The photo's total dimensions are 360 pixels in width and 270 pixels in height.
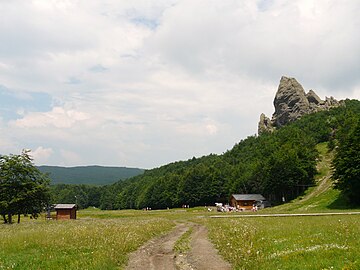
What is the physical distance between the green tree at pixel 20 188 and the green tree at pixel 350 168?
179ft

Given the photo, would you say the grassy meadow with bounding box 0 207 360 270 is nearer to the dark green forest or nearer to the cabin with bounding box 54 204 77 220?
the dark green forest

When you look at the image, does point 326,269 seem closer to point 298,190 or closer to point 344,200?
point 344,200

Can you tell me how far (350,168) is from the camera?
68.1 metres

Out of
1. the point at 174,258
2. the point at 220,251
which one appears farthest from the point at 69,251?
the point at 220,251

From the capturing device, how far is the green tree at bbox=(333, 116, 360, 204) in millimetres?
67562

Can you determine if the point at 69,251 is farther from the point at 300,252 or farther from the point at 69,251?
the point at 300,252

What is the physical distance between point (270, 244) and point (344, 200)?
6184 centimetres

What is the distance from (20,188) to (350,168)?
193ft

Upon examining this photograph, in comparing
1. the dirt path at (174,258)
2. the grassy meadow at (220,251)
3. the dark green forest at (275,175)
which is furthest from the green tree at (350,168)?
the dirt path at (174,258)

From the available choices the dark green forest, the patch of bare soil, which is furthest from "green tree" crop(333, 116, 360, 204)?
the patch of bare soil

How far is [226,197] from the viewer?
6004 inches

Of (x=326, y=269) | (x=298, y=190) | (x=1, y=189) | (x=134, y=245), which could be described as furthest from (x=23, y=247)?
(x=298, y=190)

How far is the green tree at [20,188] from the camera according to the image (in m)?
54.0

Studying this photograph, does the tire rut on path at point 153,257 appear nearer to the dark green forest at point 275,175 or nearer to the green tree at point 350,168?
the dark green forest at point 275,175
